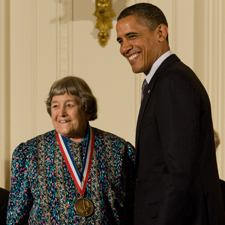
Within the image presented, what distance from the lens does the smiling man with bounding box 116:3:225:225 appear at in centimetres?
200

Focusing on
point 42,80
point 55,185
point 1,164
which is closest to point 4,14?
point 42,80

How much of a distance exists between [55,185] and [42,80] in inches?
79.0

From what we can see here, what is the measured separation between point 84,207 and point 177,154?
89cm

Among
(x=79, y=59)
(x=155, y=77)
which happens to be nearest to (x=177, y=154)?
(x=155, y=77)

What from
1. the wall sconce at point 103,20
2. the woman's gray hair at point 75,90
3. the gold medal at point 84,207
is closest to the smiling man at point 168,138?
the gold medal at point 84,207

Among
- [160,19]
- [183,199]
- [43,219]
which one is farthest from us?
[43,219]

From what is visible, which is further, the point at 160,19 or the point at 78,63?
the point at 78,63

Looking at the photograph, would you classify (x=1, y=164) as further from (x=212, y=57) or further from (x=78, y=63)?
(x=212, y=57)

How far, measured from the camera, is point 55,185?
271 cm

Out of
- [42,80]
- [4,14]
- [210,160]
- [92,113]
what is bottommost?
[210,160]

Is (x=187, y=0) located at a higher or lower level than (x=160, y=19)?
higher

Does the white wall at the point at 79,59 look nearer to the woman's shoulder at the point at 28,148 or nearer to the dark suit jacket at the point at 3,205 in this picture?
the dark suit jacket at the point at 3,205

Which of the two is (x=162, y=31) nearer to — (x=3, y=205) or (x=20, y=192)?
(x=20, y=192)

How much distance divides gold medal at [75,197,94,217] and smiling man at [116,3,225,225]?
0.42 metres
